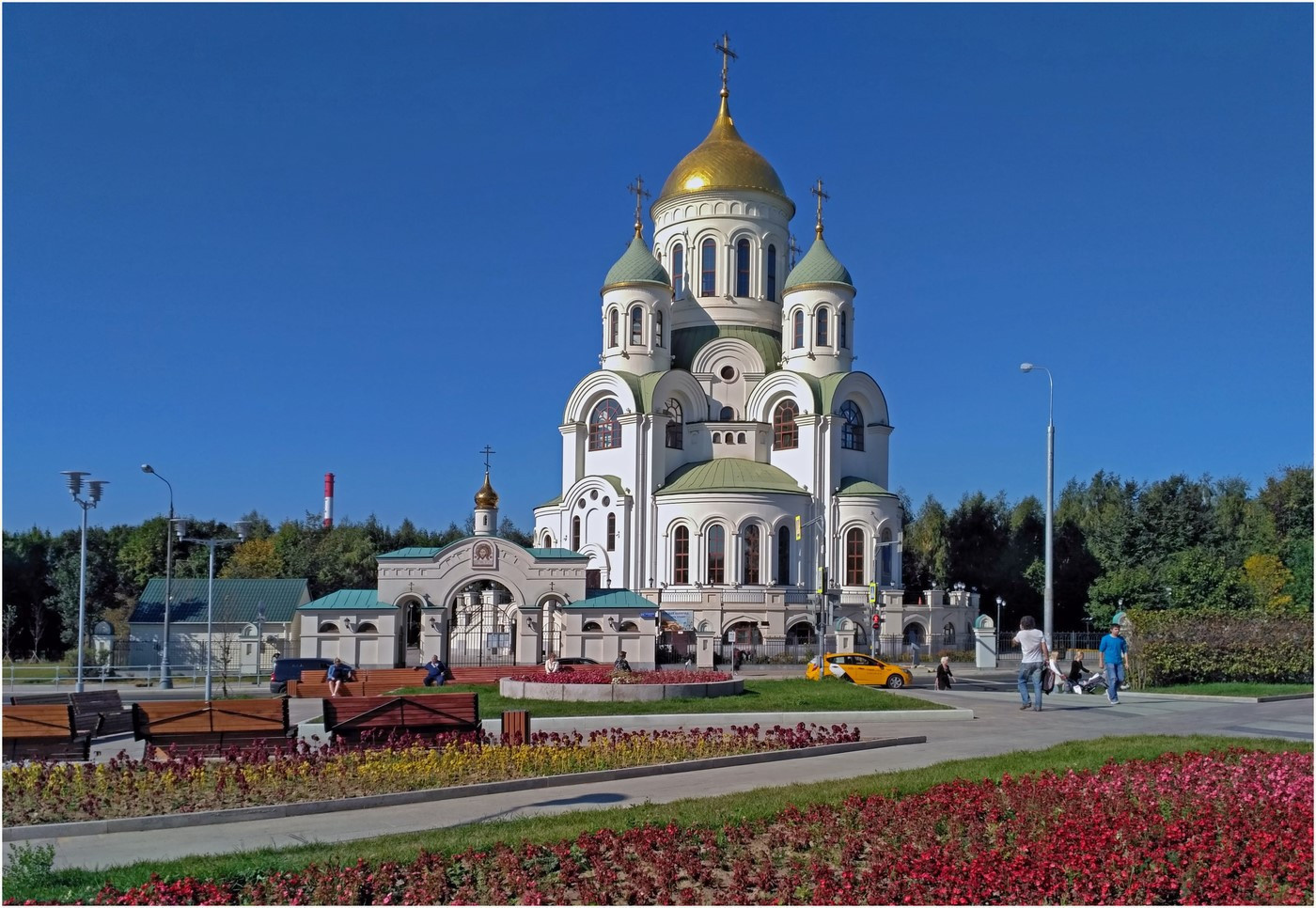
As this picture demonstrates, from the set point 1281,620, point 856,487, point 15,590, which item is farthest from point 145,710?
point 15,590

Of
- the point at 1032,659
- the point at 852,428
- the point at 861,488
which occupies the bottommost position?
the point at 1032,659

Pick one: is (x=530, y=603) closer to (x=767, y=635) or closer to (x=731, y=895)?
(x=767, y=635)

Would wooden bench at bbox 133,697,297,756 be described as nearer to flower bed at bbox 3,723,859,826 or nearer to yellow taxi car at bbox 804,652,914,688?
flower bed at bbox 3,723,859,826

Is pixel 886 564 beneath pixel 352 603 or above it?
above

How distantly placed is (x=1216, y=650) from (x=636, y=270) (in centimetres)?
3246

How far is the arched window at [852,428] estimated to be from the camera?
50244 mm

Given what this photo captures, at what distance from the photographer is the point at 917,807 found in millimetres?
9914

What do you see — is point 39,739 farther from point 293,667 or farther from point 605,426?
point 605,426

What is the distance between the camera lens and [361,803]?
37.7 ft

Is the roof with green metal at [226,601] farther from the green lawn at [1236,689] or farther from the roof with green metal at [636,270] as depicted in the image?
the green lawn at [1236,689]

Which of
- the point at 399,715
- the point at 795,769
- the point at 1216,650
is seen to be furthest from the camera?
the point at 1216,650

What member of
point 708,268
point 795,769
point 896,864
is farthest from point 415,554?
point 896,864

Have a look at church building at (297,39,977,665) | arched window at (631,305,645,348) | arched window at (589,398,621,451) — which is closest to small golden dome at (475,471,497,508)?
church building at (297,39,977,665)

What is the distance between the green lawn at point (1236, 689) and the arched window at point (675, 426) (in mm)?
28293
